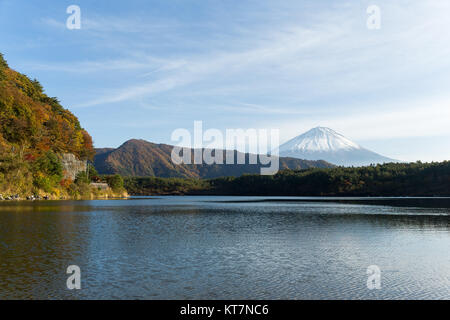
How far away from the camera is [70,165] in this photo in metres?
97.6

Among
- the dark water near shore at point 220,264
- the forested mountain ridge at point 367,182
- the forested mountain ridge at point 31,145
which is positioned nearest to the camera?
the dark water near shore at point 220,264

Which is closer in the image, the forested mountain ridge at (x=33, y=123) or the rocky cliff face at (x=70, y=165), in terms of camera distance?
the forested mountain ridge at (x=33, y=123)

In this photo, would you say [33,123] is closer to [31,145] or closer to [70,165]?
[31,145]

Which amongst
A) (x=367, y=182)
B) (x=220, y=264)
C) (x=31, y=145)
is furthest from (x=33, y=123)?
(x=367, y=182)

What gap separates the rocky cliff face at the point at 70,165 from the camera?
95.2 meters

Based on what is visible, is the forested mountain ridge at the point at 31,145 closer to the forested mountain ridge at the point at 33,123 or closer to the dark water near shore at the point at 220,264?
the forested mountain ridge at the point at 33,123

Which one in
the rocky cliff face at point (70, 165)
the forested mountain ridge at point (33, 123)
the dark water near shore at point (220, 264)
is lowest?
the dark water near shore at point (220, 264)

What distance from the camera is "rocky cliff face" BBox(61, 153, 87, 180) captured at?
95188mm

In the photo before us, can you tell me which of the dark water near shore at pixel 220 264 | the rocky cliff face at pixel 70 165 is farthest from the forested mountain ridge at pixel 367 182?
the dark water near shore at pixel 220 264

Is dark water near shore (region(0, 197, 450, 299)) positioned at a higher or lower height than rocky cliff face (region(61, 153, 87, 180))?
lower

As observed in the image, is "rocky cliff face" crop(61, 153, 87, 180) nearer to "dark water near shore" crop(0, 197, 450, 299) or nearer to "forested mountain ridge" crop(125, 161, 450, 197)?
"dark water near shore" crop(0, 197, 450, 299)

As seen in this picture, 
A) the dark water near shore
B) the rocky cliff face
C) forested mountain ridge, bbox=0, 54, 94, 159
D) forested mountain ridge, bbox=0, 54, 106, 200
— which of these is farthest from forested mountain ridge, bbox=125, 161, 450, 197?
the dark water near shore

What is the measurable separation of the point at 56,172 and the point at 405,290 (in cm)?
8564
